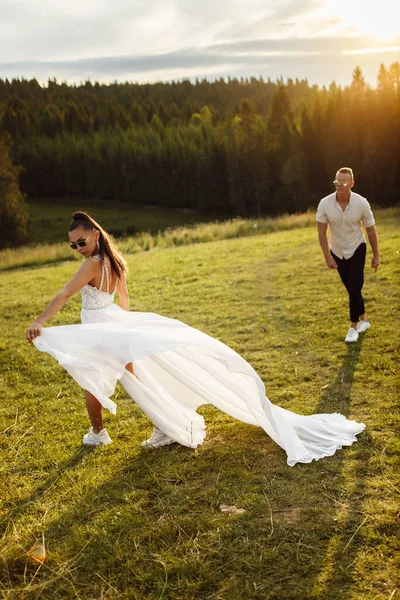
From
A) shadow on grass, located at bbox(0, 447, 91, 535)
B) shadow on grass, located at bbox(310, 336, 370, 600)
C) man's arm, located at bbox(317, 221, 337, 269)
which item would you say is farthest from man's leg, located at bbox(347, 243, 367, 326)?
shadow on grass, located at bbox(0, 447, 91, 535)

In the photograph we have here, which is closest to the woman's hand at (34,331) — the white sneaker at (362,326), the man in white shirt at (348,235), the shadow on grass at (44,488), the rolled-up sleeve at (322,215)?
the shadow on grass at (44,488)

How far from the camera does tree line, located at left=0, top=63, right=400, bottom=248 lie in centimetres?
6216

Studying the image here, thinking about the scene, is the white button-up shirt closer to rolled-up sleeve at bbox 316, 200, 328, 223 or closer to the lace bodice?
rolled-up sleeve at bbox 316, 200, 328, 223

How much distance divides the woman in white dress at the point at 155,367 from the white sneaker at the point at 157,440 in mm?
10

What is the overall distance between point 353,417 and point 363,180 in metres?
58.6

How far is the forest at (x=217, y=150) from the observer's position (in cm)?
6206

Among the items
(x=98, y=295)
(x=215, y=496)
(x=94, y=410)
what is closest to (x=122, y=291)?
(x=98, y=295)

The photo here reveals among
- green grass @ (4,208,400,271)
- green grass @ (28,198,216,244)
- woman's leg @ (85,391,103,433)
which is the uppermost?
woman's leg @ (85,391,103,433)

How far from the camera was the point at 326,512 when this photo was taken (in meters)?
4.47

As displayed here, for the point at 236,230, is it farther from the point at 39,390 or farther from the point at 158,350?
the point at 158,350


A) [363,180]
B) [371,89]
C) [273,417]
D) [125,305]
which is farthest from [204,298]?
[371,89]

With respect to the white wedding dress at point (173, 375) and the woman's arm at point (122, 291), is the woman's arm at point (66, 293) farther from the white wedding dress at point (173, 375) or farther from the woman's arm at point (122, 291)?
the woman's arm at point (122, 291)

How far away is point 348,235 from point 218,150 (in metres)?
66.7

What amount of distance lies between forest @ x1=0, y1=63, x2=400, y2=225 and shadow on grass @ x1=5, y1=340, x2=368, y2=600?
167 ft
